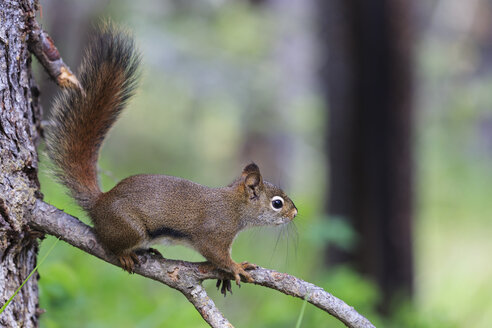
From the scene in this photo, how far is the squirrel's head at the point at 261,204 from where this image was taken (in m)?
2.09

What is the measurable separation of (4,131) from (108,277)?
190cm

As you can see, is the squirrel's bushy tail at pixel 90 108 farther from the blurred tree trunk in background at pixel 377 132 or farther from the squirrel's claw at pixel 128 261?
the blurred tree trunk in background at pixel 377 132

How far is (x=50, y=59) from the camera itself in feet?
5.92

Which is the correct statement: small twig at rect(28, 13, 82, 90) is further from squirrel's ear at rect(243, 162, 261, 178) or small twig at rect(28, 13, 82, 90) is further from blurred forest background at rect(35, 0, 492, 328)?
squirrel's ear at rect(243, 162, 261, 178)

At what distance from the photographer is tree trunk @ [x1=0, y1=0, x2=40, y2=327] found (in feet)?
5.22

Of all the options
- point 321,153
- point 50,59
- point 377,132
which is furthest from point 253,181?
point 321,153

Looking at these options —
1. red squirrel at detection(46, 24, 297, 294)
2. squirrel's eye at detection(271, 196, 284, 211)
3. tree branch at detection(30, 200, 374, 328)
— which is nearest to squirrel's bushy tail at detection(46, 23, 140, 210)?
red squirrel at detection(46, 24, 297, 294)

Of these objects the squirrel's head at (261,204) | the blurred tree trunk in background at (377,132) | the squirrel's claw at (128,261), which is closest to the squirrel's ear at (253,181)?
the squirrel's head at (261,204)

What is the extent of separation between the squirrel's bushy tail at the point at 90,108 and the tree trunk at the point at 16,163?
9 cm

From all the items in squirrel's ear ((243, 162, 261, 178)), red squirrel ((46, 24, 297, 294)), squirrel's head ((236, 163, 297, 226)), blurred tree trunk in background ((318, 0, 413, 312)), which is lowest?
red squirrel ((46, 24, 297, 294))

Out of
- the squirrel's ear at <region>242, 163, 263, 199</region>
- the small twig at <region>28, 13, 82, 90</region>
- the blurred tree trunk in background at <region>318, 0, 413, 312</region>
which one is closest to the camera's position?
the small twig at <region>28, 13, 82, 90</region>

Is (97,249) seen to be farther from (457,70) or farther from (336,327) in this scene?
(457,70)

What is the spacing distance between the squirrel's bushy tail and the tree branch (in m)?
0.18

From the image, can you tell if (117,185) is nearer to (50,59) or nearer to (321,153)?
(50,59)
